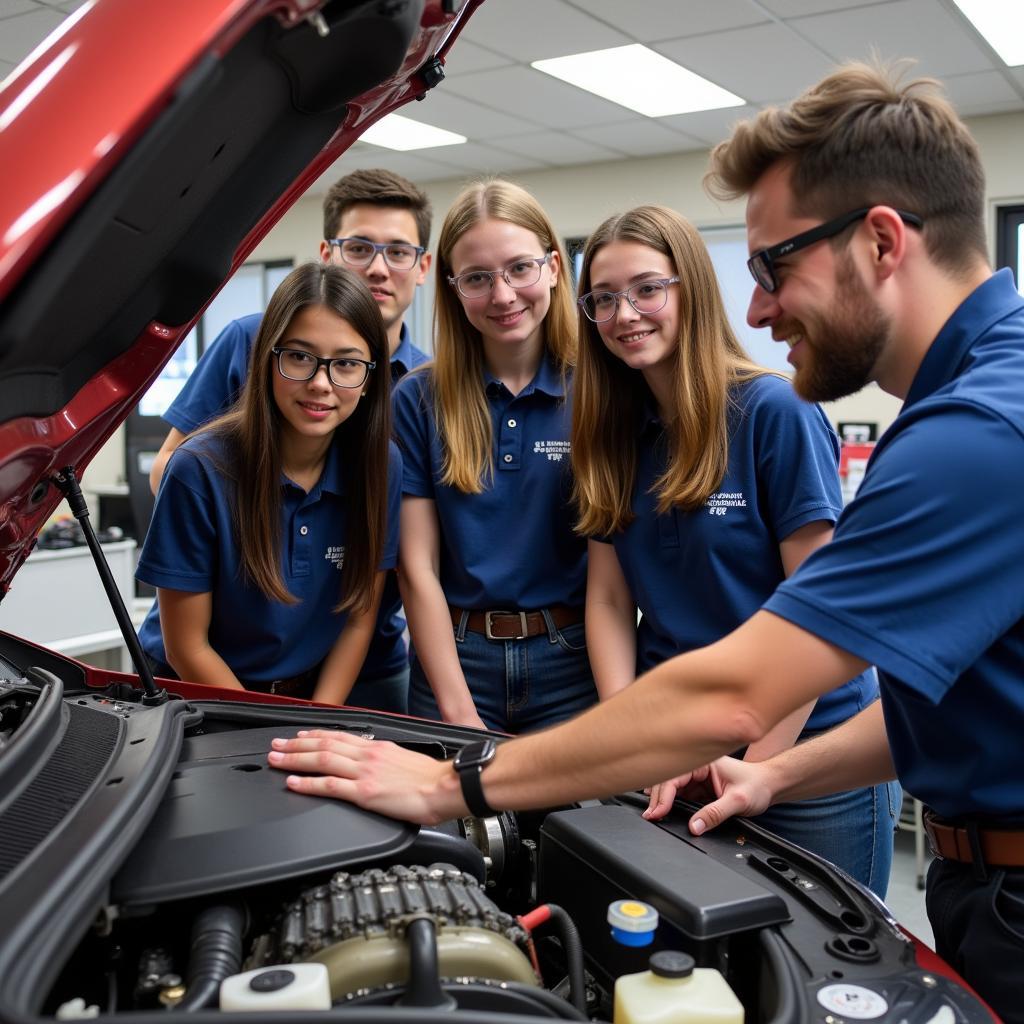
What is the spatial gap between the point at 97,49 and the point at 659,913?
94cm

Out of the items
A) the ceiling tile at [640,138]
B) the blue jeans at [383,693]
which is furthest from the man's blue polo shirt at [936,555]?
the ceiling tile at [640,138]

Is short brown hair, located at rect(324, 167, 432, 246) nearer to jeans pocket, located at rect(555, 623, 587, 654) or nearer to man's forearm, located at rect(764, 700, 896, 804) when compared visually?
jeans pocket, located at rect(555, 623, 587, 654)

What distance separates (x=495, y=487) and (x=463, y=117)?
5.04 m

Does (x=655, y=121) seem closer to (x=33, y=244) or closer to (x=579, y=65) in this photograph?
(x=579, y=65)

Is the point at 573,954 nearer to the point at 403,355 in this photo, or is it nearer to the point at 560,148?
the point at 403,355

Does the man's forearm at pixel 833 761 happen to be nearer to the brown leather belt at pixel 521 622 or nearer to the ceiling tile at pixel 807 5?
the brown leather belt at pixel 521 622

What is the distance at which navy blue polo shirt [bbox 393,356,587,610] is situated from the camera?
80.2 inches

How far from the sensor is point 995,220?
6.57 m

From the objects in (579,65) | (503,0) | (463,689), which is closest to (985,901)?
(463,689)

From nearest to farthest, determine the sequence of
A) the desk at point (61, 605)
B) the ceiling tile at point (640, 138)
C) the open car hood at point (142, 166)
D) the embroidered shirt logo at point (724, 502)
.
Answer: the open car hood at point (142, 166), the embroidered shirt logo at point (724, 502), the desk at point (61, 605), the ceiling tile at point (640, 138)

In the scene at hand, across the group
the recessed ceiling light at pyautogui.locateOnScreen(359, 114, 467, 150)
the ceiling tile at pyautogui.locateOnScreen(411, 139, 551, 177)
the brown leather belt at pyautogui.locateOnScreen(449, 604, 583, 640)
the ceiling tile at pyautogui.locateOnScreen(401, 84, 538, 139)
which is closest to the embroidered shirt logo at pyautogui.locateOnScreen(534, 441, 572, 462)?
the brown leather belt at pyautogui.locateOnScreen(449, 604, 583, 640)

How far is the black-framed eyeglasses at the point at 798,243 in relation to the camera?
111cm

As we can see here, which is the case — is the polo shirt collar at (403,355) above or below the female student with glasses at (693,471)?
above

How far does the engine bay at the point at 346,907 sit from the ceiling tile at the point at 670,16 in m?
4.24
